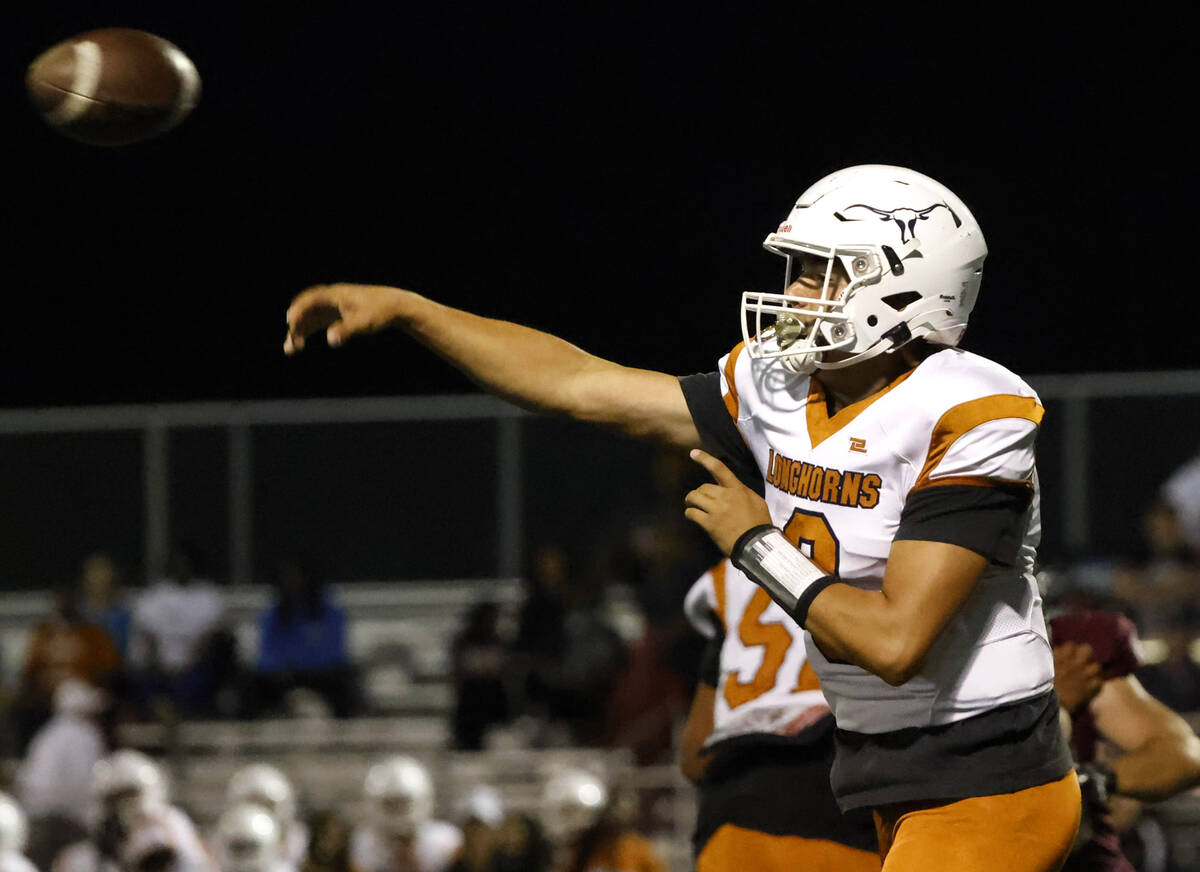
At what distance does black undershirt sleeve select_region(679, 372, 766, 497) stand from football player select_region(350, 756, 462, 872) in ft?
17.3

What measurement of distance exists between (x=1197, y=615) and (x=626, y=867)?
2913 mm

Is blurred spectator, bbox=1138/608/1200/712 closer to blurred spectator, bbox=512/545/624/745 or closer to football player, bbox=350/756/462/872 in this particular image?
blurred spectator, bbox=512/545/624/745

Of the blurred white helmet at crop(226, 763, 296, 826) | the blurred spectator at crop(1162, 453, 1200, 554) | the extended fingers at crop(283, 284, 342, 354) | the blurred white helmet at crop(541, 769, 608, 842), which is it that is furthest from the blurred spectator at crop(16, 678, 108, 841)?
the extended fingers at crop(283, 284, 342, 354)

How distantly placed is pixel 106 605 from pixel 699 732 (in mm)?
7156

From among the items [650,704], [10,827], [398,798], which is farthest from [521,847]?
[10,827]

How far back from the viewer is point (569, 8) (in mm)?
16359

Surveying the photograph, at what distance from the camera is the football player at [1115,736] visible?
11.8ft

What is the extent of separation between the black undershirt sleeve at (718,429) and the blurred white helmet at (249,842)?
4.78 metres


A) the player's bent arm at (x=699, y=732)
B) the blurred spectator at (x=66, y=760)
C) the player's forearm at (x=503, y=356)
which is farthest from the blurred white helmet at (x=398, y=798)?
the player's forearm at (x=503, y=356)

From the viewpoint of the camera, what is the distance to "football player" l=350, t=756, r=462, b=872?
321 inches

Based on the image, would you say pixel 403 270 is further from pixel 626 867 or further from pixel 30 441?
pixel 626 867

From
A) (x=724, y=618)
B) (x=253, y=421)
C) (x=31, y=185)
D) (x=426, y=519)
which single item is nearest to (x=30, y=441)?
(x=253, y=421)

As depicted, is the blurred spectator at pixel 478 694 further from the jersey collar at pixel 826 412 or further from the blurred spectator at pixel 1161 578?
the jersey collar at pixel 826 412

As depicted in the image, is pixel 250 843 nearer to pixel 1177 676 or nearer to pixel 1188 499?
pixel 1177 676
